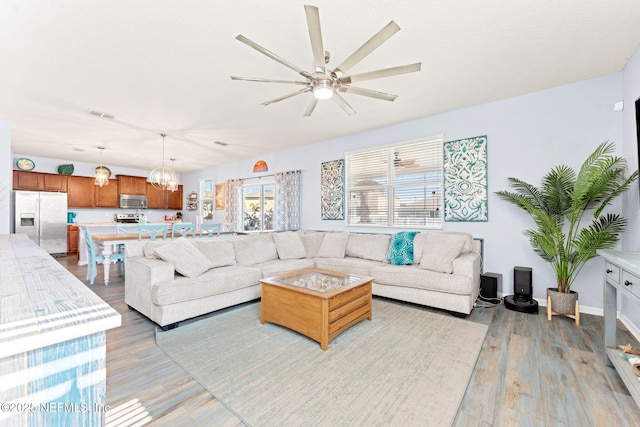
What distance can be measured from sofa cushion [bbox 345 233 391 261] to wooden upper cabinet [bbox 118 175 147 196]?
7.46 m

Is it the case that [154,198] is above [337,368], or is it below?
above

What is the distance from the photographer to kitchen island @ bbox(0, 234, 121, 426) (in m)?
0.40

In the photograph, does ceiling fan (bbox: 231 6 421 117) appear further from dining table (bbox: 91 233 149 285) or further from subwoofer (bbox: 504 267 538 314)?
dining table (bbox: 91 233 149 285)

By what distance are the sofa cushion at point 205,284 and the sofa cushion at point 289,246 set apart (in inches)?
34.4

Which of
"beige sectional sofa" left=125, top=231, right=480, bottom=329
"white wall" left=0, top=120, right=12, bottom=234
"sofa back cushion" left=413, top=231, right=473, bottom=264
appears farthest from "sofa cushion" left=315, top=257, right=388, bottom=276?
"white wall" left=0, top=120, right=12, bottom=234

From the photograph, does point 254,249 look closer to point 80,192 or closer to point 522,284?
point 522,284

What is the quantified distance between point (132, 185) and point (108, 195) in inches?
26.8

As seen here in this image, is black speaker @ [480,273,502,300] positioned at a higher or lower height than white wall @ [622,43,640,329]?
lower

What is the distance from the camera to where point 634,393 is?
1.63 m

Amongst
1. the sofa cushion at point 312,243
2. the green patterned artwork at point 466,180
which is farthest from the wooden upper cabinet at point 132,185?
the green patterned artwork at point 466,180

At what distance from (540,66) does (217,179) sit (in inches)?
300

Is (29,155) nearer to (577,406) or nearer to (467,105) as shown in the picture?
(467,105)

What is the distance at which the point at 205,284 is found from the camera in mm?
3008

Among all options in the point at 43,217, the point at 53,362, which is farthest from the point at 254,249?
the point at 43,217
